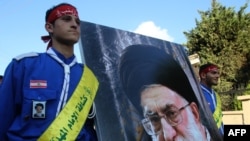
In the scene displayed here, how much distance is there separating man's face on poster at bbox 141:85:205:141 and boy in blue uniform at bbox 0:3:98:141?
576 mm

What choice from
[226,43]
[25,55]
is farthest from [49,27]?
[226,43]

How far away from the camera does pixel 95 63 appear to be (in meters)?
2.35

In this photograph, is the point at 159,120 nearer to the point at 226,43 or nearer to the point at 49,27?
the point at 49,27

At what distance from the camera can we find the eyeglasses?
8.21 feet

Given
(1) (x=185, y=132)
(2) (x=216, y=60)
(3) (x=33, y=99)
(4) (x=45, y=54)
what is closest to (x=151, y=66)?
(1) (x=185, y=132)

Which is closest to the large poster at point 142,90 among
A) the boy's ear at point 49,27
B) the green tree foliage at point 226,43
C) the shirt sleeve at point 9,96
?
the boy's ear at point 49,27

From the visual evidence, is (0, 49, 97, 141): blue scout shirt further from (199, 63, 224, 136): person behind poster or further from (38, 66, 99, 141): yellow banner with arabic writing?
(199, 63, 224, 136): person behind poster

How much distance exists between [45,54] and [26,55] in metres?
0.11

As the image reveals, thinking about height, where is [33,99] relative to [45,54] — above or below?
below

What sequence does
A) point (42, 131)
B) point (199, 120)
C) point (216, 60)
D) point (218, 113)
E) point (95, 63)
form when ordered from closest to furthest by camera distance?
1. point (42, 131)
2. point (95, 63)
3. point (199, 120)
4. point (218, 113)
5. point (216, 60)

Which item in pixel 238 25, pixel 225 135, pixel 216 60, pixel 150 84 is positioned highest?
pixel 238 25

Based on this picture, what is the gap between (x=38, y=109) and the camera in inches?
70.2

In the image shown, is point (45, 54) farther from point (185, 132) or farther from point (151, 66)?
point (185, 132)

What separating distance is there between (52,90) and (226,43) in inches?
843
